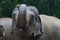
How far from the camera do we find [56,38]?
3.25 metres

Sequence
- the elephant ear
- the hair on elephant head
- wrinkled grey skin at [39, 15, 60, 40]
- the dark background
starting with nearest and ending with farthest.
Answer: the hair on elephant head → the elephant ear → wrinkled grey skin at [39, 15, 60, 40] → the dark background

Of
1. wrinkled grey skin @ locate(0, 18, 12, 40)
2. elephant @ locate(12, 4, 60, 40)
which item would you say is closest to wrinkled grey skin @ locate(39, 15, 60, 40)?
elephant @ locate(12, 4, 60, 40)

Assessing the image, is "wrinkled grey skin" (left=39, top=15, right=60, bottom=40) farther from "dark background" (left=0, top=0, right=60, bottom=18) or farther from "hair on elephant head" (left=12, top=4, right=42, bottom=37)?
"dark background" (left=0, top=0, right=60, bottom=18)

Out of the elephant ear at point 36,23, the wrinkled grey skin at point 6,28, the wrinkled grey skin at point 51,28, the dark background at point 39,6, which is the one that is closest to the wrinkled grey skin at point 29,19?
the elephant ear at point 36,23

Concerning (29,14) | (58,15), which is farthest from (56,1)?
(29,14)

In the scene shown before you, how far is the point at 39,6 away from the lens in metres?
4.08

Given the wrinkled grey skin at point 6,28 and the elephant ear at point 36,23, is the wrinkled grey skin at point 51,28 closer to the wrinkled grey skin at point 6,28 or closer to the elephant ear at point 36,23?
the elephant ear at point 36,23

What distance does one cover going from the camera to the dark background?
3887 mm

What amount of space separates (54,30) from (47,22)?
12cm

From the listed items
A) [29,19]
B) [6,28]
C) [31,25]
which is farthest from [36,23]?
[6,28]

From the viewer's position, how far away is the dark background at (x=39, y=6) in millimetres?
3887

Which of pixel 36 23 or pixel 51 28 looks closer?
pixel 36 23

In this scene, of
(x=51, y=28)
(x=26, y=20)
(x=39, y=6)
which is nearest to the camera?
(x=26, y=20)

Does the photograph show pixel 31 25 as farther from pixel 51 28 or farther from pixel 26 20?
pixel 51 28
